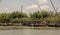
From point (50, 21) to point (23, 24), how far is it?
3305 millimetres

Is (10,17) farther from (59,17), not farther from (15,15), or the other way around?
(59,17)

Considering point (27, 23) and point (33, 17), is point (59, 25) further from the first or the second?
point (33, 17)

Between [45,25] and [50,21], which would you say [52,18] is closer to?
[50,21]

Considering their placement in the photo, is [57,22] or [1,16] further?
[1,16]

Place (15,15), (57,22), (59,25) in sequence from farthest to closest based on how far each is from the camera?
(15,15) → (57,22) → (59,25)

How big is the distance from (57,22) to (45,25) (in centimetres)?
Result: 209

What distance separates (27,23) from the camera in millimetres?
25375

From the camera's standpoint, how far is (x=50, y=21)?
25.8 meters

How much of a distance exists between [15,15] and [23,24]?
6.83 meters

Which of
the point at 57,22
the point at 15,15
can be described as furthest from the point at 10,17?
the point at 57,22

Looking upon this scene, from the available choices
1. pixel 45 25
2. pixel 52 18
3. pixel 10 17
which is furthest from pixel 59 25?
pixel 10 17

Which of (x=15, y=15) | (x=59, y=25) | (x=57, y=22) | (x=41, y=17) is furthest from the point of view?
(x=15, y=15)

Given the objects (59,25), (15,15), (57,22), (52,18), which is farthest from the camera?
(15,15)

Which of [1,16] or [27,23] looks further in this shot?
[1,16]
